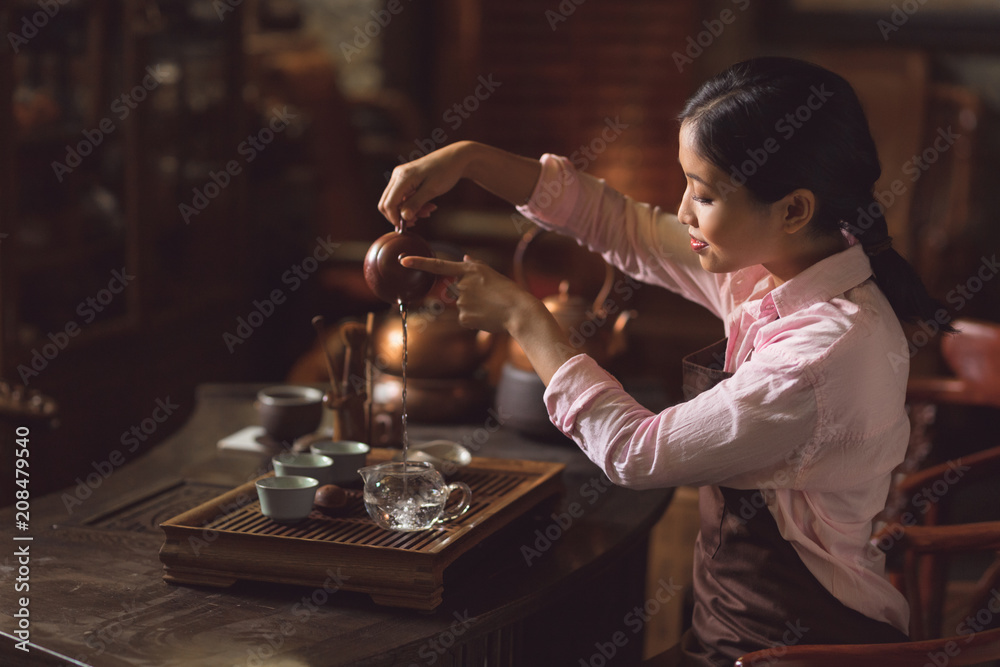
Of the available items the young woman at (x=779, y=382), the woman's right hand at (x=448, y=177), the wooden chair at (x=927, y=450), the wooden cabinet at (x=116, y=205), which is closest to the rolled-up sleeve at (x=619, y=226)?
the woman's right hand at (x=448, y=177)

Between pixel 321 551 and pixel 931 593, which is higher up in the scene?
pixel 321 551

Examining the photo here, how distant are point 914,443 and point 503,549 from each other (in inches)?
58.1

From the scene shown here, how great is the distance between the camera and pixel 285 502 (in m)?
1.60

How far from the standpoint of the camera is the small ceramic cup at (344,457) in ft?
6.02

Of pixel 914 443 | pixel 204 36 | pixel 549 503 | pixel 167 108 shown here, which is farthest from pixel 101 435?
pixel 914 443

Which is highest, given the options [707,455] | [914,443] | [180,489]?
[707,455]

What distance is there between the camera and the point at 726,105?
1497mm

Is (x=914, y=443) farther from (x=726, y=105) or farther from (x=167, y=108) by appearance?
(x=167, y=108)

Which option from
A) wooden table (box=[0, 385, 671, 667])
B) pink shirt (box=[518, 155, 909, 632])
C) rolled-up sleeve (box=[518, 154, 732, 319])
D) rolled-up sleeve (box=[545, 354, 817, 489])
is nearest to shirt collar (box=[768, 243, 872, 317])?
pink shirt (box=[518, 155, 909, 632])

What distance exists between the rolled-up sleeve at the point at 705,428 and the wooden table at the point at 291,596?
0.83 ft

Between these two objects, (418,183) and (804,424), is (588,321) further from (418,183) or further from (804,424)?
(804,424)

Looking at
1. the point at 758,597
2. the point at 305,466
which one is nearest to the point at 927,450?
the point at 758,597

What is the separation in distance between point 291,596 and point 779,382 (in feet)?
2.42

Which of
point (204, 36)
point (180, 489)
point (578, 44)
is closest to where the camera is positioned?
point (180, 489)
